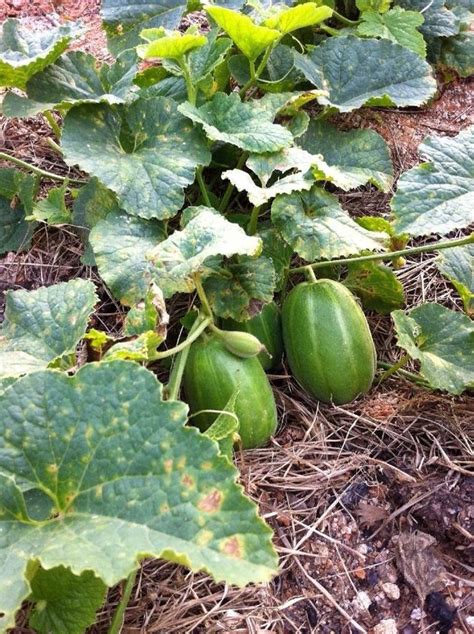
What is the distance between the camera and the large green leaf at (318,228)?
1.92 m

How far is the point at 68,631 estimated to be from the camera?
4.59 ft

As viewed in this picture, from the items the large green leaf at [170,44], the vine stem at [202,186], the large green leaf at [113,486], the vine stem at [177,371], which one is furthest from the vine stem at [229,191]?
the large green leaf at [113,486]

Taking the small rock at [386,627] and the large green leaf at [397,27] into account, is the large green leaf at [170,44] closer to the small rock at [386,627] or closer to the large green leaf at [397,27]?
the large green leaf at [397,27]

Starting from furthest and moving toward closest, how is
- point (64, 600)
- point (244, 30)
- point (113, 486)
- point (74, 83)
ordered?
point (74, 83)
point (244, 30)
point (64, 600)
point (113, 486)

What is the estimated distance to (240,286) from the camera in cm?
196

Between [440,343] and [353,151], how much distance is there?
713 millimetres

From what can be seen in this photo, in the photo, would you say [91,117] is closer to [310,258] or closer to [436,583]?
[310,258]

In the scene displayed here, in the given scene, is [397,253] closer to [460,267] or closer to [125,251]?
[460,267]

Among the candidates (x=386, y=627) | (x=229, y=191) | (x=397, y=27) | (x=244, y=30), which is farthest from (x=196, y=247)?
(x=397, y=27)

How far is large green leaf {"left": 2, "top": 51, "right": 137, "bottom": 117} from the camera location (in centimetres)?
215

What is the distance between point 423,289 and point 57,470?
148cm

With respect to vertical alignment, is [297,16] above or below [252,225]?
above

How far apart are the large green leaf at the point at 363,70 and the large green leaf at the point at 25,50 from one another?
2.53 feet

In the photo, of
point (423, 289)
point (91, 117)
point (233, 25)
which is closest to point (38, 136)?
point (91, 117)
